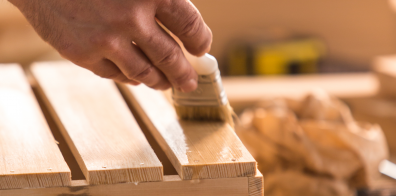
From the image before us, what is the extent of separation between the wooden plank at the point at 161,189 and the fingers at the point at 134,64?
0.27m

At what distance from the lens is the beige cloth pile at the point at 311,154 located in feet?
5.28

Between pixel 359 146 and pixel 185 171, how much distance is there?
0.91 m

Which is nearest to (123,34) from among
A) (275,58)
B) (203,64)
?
(203,64)

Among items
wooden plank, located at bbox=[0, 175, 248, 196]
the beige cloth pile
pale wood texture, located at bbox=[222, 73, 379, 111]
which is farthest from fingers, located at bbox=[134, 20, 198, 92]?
pale wood texture, located at bbox=[222, 73, 379, 111]

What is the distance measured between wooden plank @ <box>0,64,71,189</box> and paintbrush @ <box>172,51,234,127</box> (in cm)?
37

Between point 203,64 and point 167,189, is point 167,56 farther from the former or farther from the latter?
point 167,189

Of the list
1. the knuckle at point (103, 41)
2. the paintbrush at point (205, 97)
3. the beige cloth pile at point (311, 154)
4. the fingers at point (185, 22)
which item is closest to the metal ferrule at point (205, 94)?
the paintbrush at point (205, 97)

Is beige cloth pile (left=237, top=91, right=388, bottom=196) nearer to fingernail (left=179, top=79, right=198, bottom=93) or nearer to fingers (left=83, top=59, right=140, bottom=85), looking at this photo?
fingernail (left=179, top=79, right=198, bottom=93)

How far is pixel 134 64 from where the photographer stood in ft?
3.46

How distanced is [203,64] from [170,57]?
14 cm

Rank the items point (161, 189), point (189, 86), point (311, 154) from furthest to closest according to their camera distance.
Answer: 1. point (311, 154)
2. point (189, 86)
3. point (161, 189)

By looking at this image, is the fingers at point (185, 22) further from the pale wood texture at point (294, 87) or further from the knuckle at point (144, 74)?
the pale wood texture at point (294, 87)

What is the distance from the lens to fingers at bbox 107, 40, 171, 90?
102 cm

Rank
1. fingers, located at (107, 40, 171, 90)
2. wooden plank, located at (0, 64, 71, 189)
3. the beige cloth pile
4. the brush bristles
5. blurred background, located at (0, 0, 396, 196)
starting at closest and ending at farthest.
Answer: wooden plank, located at (0, 64, 71, 189), fingers, located at (107, 40, 171, 90), the brush bristles, the beige cloth pile, blurred background, located at (0, 0, 396, 196)
